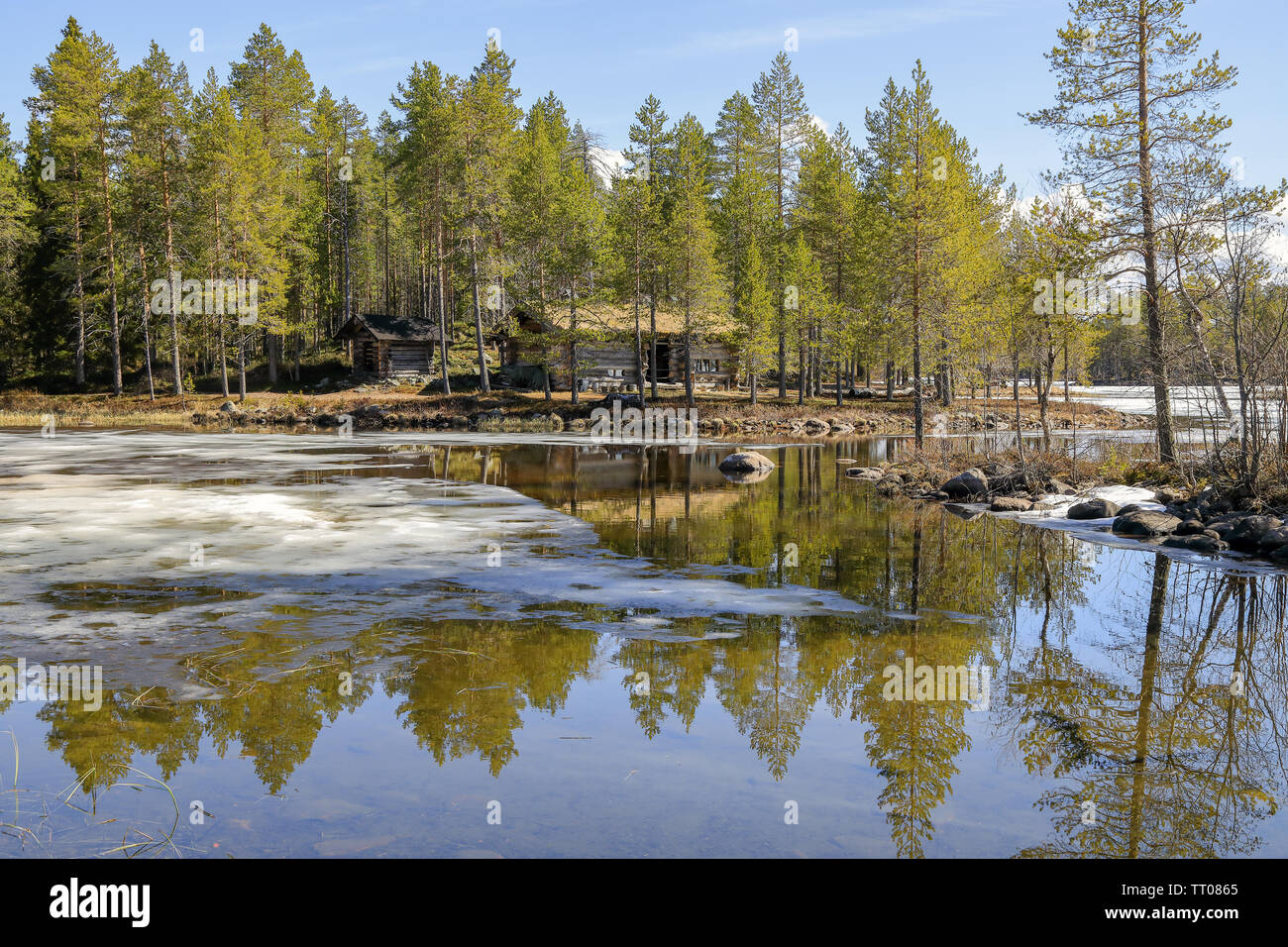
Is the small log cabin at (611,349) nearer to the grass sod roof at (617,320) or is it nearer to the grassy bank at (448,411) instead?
the grass sod roof at (617,320)

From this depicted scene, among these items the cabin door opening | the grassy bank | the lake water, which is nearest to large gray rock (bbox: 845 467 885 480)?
the lake water

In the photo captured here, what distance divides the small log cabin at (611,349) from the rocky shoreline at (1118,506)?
24413 mm

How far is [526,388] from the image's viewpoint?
172 feet

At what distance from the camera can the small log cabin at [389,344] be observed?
53625 mm

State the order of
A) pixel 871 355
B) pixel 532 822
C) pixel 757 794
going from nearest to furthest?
pixel 532 822 < pixel 757 794 < pixel 871 355

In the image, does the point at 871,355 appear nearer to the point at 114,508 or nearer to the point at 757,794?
the point at 114,508

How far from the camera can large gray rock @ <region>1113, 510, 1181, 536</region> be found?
1540 cm

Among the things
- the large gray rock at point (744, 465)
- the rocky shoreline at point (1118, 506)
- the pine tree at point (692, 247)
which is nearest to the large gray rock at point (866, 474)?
the rocky shoreline at point (1118, 506)

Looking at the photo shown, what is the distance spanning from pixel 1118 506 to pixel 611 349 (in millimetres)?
39219

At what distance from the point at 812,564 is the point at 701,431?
29936mm

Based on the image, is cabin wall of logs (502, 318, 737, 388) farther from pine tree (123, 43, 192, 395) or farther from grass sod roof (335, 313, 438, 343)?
pine tree (123, 43, 192, 395)

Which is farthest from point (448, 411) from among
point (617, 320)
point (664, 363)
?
point (664, 363)

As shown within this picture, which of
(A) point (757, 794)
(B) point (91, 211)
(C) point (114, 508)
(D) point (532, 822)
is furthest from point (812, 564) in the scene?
(B) point (91, 211)

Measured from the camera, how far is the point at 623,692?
770cm
